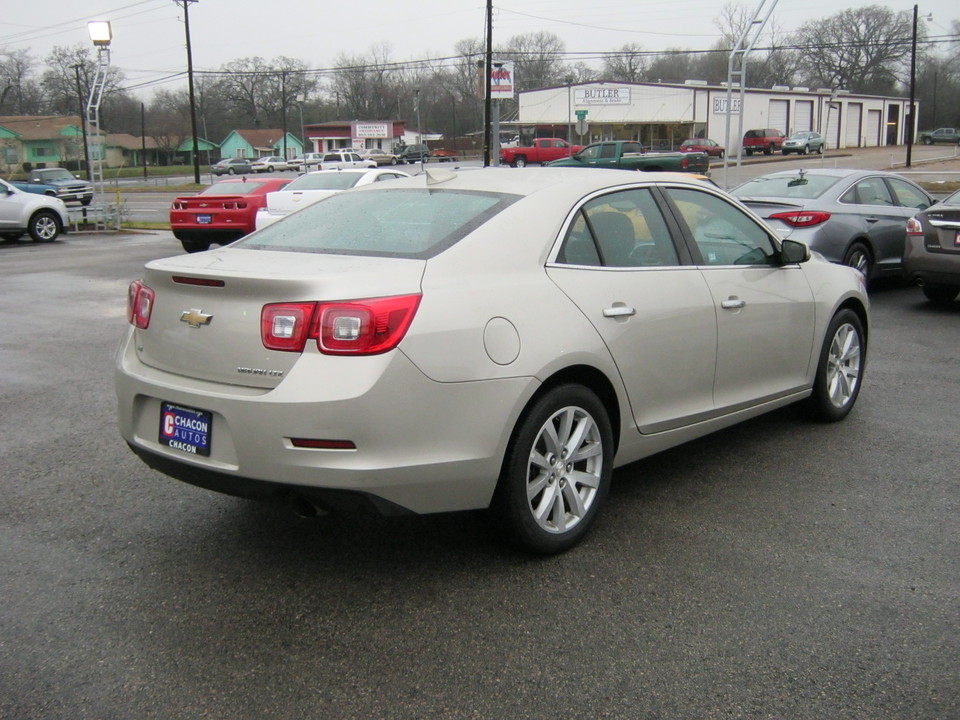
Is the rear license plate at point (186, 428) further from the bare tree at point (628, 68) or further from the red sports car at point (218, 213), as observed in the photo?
the bare tree at point (628, 68)

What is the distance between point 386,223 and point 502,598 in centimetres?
167

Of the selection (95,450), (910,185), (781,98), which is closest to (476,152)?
(781,98)

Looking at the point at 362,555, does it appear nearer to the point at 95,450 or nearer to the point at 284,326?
the point at 284,326

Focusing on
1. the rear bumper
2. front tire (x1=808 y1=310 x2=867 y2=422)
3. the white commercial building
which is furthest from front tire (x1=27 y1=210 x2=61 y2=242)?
the white commercial building

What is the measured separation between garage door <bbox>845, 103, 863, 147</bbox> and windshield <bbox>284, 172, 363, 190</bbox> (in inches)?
2855

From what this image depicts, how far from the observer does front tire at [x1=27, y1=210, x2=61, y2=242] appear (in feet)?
71.8

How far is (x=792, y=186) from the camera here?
1138 centimetres

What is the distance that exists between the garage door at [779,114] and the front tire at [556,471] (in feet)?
244

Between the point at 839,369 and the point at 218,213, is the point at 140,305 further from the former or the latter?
the point at 218,213

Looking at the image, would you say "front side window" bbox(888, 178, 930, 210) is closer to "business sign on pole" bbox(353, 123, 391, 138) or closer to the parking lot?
the parking lot

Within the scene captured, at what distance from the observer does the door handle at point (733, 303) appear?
4711 mm

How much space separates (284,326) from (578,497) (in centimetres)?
144

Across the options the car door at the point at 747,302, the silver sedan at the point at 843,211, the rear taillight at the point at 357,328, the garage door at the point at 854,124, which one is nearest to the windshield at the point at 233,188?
the silver sedan at the point at 843,211

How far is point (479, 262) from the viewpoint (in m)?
3.69
